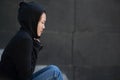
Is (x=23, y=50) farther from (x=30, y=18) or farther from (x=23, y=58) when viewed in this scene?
(x=30, y=18)

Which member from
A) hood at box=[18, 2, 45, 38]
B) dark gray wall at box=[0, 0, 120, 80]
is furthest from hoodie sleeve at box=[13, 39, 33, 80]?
dark gray wall at box=[0, 0, 120, 80]

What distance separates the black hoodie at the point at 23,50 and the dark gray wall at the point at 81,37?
2.14 meters

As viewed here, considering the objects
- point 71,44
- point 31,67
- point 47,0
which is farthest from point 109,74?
point 31,67

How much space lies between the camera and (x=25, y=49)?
13.1 ft

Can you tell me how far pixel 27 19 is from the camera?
4.12m

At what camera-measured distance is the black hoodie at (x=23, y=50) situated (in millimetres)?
3986

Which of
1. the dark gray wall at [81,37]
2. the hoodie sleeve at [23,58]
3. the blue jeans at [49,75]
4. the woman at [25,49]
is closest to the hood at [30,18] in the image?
the woman at [25,49]

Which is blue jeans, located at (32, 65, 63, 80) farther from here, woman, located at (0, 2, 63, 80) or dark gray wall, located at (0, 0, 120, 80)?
dark gray wall, located at (0, 0, 120, 80)

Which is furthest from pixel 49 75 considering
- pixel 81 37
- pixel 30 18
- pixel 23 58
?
pixel 81 37

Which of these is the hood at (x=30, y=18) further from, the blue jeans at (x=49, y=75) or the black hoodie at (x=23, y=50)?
the blue jeans at (x=49, y=75)

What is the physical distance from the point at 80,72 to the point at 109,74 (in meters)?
0.48

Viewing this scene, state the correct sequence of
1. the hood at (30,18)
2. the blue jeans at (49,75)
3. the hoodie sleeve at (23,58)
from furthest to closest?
the blue jeans at (49,75) → the hood at (30,18) → the hoodie sleeve at (23,58)

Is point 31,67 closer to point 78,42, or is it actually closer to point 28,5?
point 28,5

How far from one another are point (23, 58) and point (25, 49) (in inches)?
3.4
